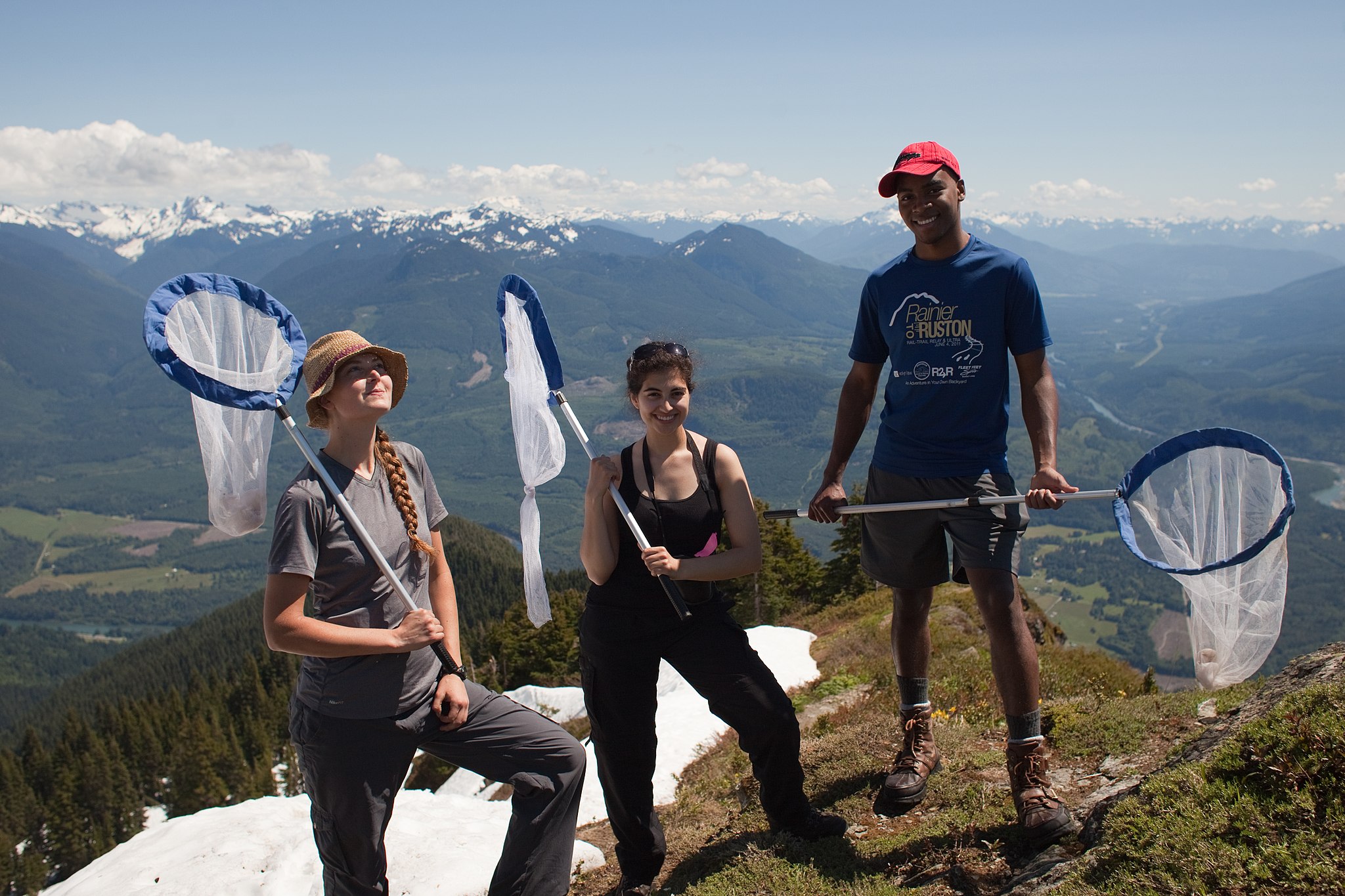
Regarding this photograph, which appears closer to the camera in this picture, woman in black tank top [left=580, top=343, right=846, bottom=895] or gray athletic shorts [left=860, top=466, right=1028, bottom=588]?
gray athletic shorts [left=860, top=466, right=1028, bottom=588]

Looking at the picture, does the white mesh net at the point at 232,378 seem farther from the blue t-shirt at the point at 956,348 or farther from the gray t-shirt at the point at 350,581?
the blue t-shirt at the point at 956,348

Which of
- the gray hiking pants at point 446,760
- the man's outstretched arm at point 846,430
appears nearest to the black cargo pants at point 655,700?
the gray hiking pants at point 446,760

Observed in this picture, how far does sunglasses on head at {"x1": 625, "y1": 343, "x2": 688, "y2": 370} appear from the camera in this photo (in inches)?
169

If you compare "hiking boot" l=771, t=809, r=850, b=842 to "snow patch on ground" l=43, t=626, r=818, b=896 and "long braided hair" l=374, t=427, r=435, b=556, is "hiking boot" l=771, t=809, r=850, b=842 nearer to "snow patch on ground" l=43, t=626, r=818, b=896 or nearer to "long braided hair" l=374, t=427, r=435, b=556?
"snow patch on ground" l=43, t=626, r=818, b=896

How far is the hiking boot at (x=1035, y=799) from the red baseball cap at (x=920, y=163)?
2.87m

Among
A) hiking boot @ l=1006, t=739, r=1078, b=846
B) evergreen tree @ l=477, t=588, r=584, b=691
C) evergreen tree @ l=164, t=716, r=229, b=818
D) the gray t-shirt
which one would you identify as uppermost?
Answer: the gray t-shirt

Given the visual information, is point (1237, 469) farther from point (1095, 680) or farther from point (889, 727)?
point (1095, 680)

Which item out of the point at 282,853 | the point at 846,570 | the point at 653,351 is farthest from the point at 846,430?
the point at 846,570

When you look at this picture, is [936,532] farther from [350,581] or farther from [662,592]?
[350,581]

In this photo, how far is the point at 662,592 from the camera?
4.30 m

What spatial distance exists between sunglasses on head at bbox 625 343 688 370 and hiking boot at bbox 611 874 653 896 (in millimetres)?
2839

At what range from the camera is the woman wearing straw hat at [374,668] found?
11.8 feet

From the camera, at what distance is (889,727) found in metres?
5.72

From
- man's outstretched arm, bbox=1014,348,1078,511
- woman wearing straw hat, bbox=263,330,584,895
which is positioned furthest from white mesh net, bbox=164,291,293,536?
man's outstretched arm, bbox=1014,348,1078,511
